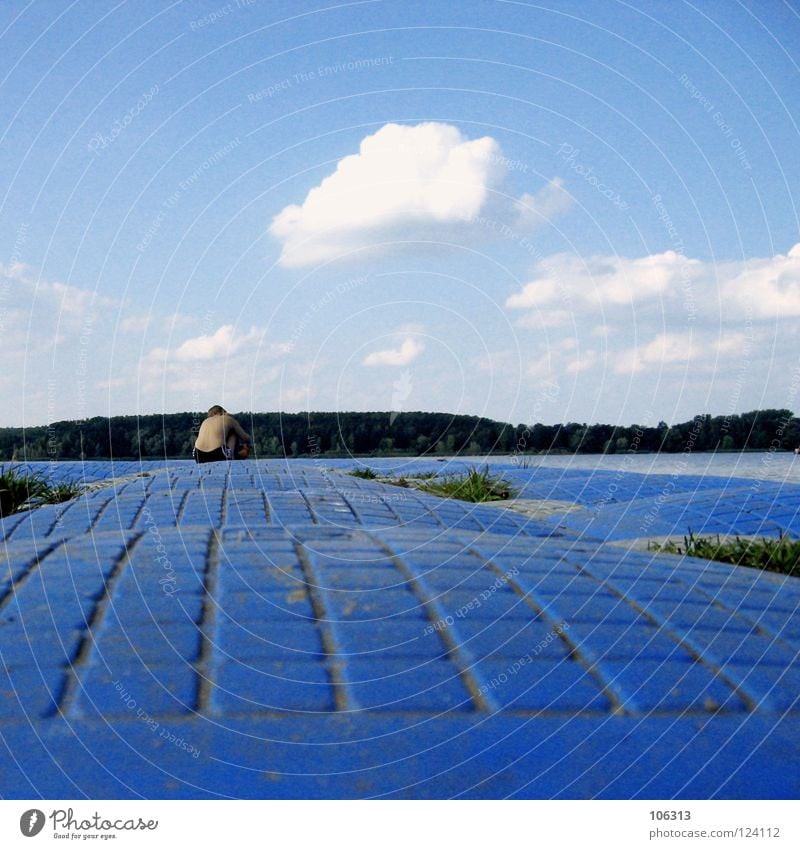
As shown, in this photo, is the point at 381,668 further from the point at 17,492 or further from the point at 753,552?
the point at 17,492

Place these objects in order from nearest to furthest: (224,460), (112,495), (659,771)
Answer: (659,771), (112,495), (224,460)

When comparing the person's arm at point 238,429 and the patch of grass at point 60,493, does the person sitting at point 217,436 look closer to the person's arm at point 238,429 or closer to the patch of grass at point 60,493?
the person's arm at point 238,429

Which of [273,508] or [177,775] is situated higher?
[273,508]

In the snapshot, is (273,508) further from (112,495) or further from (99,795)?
(99,795)

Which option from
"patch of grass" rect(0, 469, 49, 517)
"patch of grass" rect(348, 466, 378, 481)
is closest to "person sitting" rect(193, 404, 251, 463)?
"patch of grass" rect(0, 469, 49, 517)

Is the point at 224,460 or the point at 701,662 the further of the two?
the point at 224,460

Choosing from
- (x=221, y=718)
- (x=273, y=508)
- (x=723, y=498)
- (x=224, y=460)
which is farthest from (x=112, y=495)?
(x=723, y=498)

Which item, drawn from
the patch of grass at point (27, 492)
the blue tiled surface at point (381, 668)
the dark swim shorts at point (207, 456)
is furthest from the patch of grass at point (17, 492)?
the blue tiled surface at point (381, 668)
